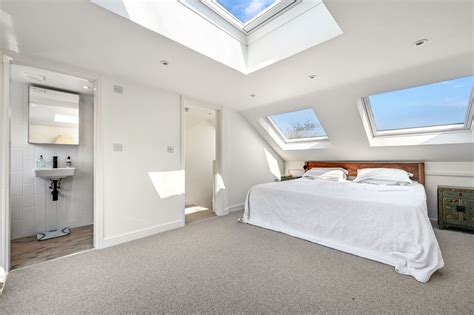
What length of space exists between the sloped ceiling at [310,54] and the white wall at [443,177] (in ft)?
0.52

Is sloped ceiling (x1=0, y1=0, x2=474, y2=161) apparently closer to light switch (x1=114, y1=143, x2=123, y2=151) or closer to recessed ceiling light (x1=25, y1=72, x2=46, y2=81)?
recessed ceiling light (x1=25, y1=72, x2=46, y2=81)

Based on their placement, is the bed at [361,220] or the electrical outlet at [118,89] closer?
the bed at [361,220]

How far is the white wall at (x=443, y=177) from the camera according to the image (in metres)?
3.15

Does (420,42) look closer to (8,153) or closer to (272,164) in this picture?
(272,164)

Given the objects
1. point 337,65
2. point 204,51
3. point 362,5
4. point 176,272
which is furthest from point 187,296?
point 337,65

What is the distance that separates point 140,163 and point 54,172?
48.1 inches

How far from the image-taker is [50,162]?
10.1ft

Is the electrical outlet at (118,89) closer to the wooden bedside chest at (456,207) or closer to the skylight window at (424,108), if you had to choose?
the skylight window at (424,108)

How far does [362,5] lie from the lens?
145 centimetres

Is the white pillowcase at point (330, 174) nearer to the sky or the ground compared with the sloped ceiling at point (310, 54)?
nearer to the ground

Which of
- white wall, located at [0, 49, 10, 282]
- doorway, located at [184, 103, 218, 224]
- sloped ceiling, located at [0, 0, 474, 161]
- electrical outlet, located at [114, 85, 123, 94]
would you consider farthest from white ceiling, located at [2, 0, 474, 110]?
doorway, located at [184, 103, 218, 224]

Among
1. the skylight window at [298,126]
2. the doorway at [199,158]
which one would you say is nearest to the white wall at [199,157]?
the doorway at [199,158]

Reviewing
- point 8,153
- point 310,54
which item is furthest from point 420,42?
point 8,153

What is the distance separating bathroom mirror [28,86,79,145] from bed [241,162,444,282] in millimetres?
3054
